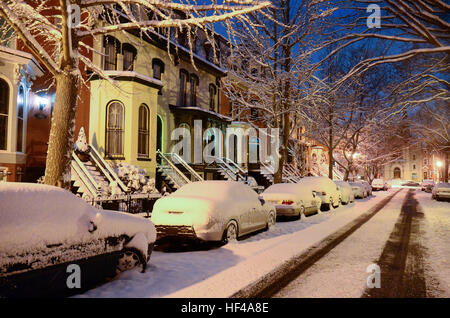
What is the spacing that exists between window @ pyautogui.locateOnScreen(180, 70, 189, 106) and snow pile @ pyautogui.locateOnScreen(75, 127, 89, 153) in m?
8.64

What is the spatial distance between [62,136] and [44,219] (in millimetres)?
3597

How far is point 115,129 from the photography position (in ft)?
57.5

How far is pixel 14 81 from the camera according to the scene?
551 inches

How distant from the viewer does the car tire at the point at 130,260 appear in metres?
6.13

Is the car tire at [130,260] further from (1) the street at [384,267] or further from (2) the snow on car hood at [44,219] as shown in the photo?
(1) the street at [384,267]

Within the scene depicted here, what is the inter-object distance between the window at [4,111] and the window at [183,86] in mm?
11198

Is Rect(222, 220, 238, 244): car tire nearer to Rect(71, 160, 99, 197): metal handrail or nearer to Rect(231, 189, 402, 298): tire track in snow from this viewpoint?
Rect(231, 189, 402, 298): tire track in snow

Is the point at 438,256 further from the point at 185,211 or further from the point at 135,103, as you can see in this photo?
the point at 135,103

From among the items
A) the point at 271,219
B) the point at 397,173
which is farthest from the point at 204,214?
the point at 397,173

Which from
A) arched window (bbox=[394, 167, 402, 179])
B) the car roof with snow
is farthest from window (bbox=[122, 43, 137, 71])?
arched window (bbox=[394, 167, 402, 179])

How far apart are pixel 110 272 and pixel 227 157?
22.9 metres
